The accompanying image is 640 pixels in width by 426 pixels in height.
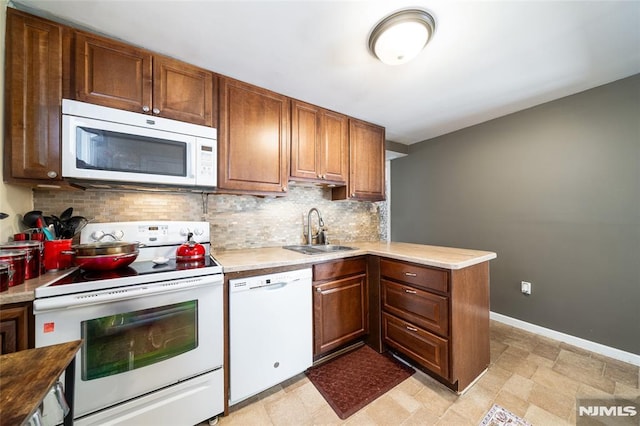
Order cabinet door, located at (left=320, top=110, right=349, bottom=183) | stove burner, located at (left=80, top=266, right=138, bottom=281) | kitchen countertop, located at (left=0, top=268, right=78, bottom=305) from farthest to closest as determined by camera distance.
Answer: cabinet door, located at (left=320, top=110, right=349, bottom=183) → stove burner, located at (left=80, top=266, right=138, bottom=281) → kitchen countertop, located at (left=0, top=268, right=78, bottom=305)

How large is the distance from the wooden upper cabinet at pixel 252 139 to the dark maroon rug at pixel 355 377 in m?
1.54

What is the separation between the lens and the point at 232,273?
4.71 ft

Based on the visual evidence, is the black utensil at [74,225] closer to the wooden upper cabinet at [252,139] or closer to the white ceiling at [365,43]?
the wooden upper cabinet at [252,139]

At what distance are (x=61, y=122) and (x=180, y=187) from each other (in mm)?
658

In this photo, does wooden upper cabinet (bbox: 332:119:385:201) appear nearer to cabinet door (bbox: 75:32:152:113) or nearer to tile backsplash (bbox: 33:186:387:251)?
tile backsplash (bbox: 33:186:387:251)

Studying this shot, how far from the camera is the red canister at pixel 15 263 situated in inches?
39.2

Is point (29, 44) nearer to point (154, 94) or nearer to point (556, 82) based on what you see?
point (154, 94)

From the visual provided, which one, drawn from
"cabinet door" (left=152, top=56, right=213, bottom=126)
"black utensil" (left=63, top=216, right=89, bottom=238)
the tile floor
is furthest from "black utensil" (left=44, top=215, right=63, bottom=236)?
the tile floor

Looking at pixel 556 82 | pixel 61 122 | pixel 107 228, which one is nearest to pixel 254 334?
pixel 107 228

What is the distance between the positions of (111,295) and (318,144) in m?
1.89

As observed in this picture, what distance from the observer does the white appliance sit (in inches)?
40.4

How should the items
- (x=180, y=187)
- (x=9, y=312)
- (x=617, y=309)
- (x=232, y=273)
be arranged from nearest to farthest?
(x=9, y=312) → (x=232, y=273) → (x=180, y=187) → (x=617, y=309)

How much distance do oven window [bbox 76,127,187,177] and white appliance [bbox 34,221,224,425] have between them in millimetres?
435

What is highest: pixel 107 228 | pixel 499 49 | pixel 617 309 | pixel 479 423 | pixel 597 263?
pixel 499 49
